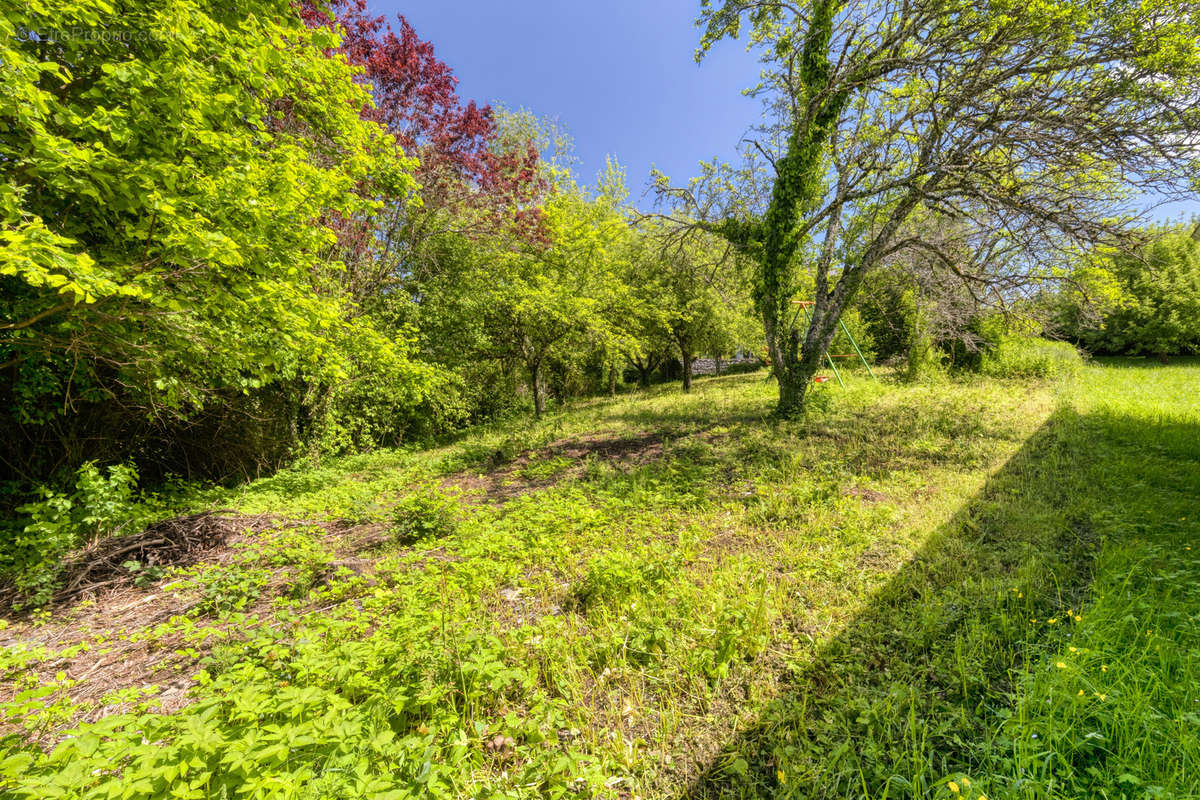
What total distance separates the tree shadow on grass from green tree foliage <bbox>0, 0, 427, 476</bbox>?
529 centimetres

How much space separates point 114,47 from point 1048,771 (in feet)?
29.1

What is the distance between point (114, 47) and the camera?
378 cm

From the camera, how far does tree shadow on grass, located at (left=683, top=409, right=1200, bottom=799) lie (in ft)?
5.89

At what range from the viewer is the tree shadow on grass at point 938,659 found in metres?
1.80

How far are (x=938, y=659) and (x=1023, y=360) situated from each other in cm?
1551

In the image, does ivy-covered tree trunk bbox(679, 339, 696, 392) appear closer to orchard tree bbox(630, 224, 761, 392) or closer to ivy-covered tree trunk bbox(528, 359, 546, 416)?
orchard tree bbox(630, 224, 761, 392)

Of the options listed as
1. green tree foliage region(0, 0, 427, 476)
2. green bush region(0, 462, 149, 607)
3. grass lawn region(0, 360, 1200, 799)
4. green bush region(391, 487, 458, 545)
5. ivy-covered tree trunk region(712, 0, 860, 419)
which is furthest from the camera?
ivy-covered tree trunk region(712, 0, 860, 419)

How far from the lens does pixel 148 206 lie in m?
3.34

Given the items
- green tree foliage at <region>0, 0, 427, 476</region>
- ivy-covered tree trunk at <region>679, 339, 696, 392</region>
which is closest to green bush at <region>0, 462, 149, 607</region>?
green tree foliage at <region>0, 0, 427, 476</region>

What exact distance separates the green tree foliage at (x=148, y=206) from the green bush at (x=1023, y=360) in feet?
57.7

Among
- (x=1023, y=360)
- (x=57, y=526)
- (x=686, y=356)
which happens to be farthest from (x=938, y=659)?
(x=686, y=356)

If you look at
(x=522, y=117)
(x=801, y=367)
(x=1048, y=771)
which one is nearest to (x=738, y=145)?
(x=801, y=367)

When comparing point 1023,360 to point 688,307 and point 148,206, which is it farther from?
point 148,206

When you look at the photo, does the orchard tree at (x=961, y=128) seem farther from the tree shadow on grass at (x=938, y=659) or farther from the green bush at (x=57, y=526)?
the green bush at (x=57, y=526)
